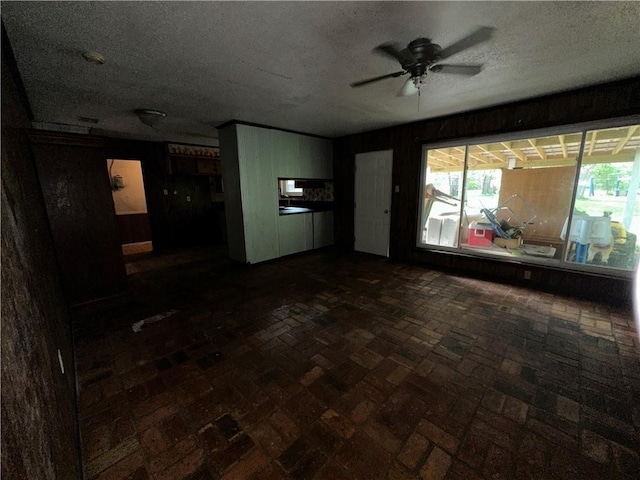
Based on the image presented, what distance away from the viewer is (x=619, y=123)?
2.86 meters

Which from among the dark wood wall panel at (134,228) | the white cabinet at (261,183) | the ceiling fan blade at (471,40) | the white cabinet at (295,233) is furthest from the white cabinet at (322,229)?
the dark wood wall panel at (134,228)

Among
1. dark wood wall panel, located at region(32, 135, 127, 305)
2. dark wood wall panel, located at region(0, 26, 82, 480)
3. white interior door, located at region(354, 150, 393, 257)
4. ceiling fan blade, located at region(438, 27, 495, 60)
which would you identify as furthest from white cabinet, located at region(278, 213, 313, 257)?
dark wood wall panel, located at region(0, 26, 82, 480)

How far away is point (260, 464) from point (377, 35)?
283 centimetres

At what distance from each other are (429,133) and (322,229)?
2.88 metres

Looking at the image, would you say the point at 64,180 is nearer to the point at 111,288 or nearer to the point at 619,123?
the point at 111,288

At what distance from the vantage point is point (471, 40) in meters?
1.86

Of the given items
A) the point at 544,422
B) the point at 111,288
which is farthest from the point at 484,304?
the point at 111,288

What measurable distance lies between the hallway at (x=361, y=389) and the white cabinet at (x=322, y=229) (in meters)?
2.66

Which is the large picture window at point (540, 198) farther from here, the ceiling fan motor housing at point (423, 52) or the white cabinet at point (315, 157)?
the ceiling fan motor housing at point (423, 52)

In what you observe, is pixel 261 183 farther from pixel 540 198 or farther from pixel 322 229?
pixel 540 198

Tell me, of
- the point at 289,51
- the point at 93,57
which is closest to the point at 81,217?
the point at 93,57

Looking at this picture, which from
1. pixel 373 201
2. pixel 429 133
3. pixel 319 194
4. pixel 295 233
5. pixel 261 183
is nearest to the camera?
pixel 429 133

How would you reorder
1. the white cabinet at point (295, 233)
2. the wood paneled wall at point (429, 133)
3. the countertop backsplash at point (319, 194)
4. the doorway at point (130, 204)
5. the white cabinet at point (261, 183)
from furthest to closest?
the doorway at point (130, 204) → the countertop backsplash at point (319, 194) → the white cabinet at point (295, 233) → the white cabinet at point (261, 183) → the wood paneled wall at point (429, 133)

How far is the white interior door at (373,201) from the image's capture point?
16.3 ft
